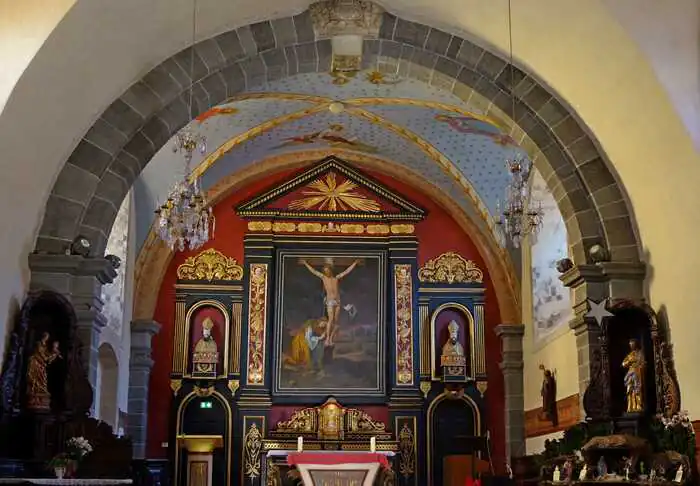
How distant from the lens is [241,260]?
17000mm

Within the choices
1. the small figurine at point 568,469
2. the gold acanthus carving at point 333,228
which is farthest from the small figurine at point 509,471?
the gold acanthus carving at point 333,228

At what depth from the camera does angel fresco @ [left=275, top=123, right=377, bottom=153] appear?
52.5 feet

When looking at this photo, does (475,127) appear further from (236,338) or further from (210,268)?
(236,338)

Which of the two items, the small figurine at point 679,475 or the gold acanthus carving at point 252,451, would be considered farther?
the gold acanthus carving at point 252,451

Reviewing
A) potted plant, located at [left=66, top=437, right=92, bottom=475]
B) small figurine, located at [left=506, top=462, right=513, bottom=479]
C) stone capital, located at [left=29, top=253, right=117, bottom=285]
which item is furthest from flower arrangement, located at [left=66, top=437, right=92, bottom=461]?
small figurine, located at [left=506, top=462, right=513, bottom=479]

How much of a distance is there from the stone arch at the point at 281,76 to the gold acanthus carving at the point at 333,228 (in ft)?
20.0

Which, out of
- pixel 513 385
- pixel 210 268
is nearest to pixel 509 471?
pixel 513 385

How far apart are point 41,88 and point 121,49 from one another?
107 centimetres

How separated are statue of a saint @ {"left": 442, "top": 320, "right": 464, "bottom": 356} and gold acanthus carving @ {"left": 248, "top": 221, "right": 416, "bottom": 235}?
1.82m

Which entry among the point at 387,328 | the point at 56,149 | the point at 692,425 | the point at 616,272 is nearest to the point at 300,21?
the point at 56,149

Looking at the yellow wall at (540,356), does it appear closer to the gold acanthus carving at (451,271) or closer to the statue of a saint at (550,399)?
the statue of a saint at (550,399)

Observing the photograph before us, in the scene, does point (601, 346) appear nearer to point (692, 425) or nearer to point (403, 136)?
point (692, 425)

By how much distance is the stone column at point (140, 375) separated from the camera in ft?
51.2

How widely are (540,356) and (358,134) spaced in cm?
462
